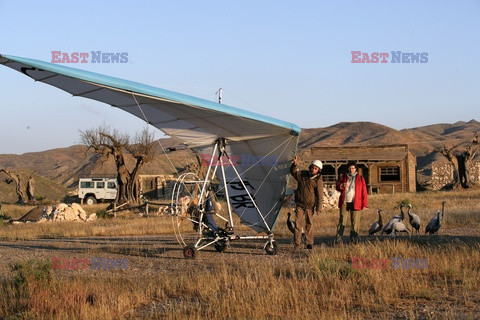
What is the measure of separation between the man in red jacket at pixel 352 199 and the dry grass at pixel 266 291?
2032mm

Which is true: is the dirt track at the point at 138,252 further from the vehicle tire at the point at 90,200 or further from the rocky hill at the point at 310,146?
the rocky hill at the point at 310,146

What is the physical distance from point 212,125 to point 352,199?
318 centimetres

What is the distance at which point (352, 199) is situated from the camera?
12.8 metres

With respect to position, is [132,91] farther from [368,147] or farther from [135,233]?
[368,147]

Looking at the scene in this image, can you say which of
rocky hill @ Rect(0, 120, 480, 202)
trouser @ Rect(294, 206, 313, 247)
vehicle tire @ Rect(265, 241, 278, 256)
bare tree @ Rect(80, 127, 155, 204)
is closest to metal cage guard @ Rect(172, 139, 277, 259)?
vehicle tire @ Rect(265, 241, 278, 256)

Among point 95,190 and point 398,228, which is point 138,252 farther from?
point 95,190

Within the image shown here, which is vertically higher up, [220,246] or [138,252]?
[220,246]

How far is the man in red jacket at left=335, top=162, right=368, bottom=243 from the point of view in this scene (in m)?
12.7

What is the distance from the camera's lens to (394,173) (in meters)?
48.8

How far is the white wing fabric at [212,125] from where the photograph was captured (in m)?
10.1

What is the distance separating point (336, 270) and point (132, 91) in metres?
4.29

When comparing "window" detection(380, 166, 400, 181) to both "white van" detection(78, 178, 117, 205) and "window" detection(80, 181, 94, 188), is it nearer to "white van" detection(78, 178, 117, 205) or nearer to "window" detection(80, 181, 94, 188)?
"white van" detection(78, 178, 117, 205)

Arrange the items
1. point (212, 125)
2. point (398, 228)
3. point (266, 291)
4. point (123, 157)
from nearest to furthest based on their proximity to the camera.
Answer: point (266, 291), point (212, 125), point (398, 228), point (123, 157)

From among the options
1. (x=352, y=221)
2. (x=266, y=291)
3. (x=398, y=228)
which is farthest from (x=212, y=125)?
(x=398, y=228)
